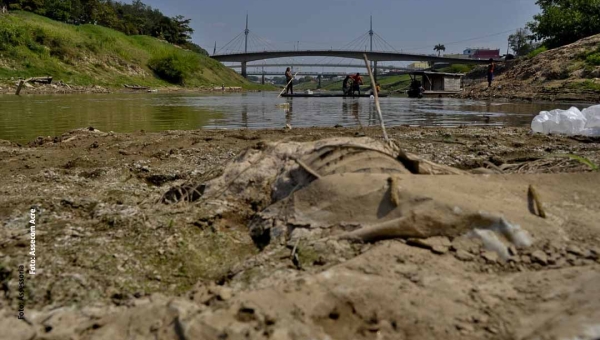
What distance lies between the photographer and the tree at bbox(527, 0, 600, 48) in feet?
120

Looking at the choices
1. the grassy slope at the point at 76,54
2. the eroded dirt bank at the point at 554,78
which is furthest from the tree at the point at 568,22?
the grassy slope at the point at 76,54

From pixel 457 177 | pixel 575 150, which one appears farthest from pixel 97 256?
pixel 575 150

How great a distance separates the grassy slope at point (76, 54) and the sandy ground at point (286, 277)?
33.1 meters

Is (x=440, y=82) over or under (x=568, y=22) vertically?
under

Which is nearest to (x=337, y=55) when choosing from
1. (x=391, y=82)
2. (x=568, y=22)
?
(x=391, y=82)

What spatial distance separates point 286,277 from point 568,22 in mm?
44066

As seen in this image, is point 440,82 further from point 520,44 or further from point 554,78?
point 520,44

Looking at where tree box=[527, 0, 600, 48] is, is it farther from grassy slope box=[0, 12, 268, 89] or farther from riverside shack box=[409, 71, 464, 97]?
grassy slope box=[0, 12, 268, 89]

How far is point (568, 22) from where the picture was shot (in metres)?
37.7

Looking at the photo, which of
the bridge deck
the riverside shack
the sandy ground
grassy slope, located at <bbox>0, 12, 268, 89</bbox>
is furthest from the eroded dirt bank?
the bridge deck

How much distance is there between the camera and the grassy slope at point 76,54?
3531cm

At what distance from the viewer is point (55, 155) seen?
5781 mm

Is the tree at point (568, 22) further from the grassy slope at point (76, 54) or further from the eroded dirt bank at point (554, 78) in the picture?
the grassy slope at point (76, 54)

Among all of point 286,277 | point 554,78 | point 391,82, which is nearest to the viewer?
point 286,277
